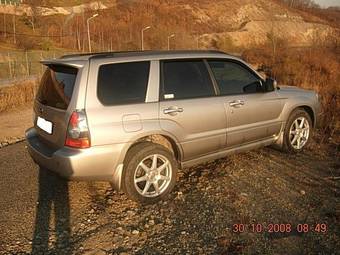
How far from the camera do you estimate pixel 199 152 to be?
4.72 m

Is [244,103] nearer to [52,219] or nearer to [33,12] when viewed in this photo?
[52,219]

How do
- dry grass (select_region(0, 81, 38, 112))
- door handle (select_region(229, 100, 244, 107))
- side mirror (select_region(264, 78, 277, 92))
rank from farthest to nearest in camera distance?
dry grass (select_region(0, 81, 38, 112))
side mirror (select_region(264, 78, 277, 92))
door handle (select_region(229, 100, 244, 107))

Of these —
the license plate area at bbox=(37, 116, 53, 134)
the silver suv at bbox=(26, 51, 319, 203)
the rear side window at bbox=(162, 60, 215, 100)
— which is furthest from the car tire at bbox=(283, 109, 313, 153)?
the license plate area at bbox=(37, 116, 53, 134)

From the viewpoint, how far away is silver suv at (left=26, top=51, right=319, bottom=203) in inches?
154

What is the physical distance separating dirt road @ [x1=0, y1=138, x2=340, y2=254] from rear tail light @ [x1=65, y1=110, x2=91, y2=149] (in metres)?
0.86

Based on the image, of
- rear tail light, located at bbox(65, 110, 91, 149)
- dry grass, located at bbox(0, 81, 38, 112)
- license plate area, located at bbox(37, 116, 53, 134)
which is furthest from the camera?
dry grass, located at bbox(0, 81, 38, 112)

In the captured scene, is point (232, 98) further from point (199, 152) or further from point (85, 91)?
point (85, 91)

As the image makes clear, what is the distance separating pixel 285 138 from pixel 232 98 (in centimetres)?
140

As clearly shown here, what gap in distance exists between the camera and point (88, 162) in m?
3.89

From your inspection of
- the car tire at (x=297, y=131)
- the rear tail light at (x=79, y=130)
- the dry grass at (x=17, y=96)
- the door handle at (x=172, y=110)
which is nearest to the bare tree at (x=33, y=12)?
the dry grass at (x=17, y=96)

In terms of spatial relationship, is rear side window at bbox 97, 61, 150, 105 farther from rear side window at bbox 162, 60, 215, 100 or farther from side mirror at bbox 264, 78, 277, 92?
side mirror at bbox 264, 78, 277, 92

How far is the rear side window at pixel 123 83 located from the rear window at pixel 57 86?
1.10 ft

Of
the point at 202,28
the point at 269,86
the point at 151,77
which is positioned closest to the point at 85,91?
the point at 151,77

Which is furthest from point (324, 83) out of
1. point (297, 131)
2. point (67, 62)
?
point (67, 62)
